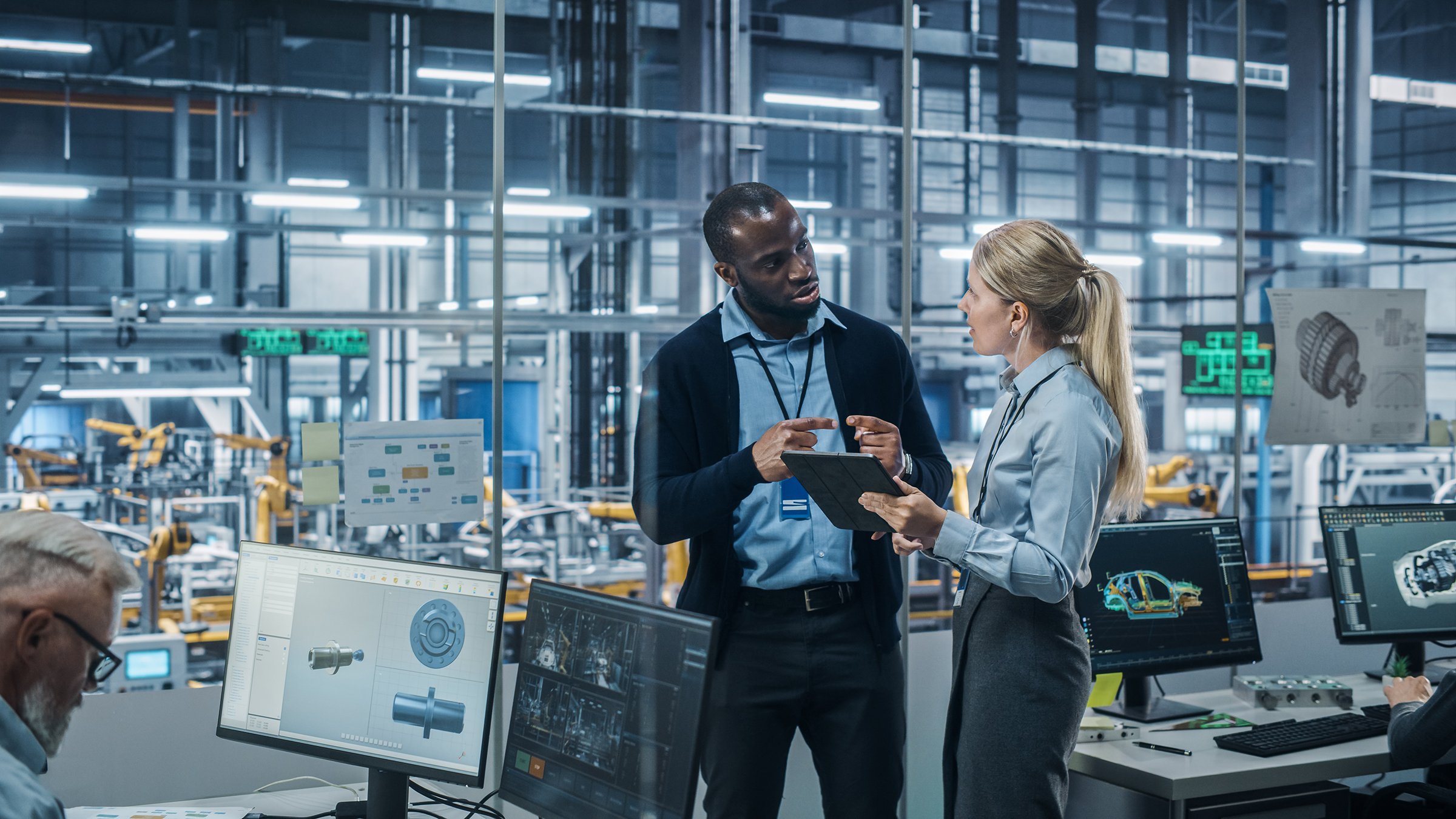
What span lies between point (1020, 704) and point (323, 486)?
1.70 m

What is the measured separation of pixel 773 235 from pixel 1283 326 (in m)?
2.26

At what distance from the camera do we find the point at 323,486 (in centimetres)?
269

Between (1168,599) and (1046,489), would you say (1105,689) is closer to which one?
(1168,599)

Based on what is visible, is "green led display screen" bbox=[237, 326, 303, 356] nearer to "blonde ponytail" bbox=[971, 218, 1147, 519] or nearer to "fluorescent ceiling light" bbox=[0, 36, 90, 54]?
"fluorescent ceiling light" bbox=[0, 36, 90, 54]

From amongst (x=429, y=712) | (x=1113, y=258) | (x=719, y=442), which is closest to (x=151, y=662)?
(x=429, y=712)

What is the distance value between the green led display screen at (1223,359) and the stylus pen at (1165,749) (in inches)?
62.1

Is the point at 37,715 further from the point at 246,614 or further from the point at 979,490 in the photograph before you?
the point at 979,490

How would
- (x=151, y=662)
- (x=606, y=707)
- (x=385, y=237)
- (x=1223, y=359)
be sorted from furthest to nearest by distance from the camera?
(x=385, y=237) < (x=1223, y=359) < (x=151, y=662) < (x=606, y=707)

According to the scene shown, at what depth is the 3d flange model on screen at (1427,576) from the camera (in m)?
2.93

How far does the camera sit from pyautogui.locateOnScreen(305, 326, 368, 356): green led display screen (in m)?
10.3

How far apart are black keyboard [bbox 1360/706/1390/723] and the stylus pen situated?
1.82 feet

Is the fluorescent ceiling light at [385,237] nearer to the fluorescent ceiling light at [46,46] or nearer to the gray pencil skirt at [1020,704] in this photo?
the fluorescent ceiling light at [46,46]

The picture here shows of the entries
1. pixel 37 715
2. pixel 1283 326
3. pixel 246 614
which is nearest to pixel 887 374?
A: pixel 246 614

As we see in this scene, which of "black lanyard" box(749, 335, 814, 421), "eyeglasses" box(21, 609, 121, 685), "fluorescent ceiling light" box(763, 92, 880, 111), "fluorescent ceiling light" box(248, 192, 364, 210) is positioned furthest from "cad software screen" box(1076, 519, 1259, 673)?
"fluorescent ceiling light" box(763, 92, 880, 111)
